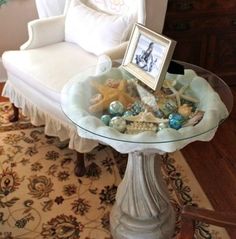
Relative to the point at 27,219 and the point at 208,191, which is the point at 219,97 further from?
the point at 27,219

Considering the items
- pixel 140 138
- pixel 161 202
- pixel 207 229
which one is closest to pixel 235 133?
pixel 207 229

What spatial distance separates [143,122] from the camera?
1.36 meters

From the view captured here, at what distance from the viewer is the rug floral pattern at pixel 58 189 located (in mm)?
1820

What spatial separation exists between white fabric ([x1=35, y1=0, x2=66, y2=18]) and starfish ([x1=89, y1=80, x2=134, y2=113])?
1.19 m

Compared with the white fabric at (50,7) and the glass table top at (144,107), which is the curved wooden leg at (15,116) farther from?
the glass table top at (144,107)

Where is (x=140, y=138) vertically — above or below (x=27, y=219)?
above

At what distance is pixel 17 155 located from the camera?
7.47ft

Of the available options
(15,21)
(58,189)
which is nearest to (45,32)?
(15,21)

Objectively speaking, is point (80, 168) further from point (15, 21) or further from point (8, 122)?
point (15, 21)

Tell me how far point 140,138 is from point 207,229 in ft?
2.46

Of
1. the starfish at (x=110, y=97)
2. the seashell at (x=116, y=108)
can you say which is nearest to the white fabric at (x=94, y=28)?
the starfish at (x=110, y=97)

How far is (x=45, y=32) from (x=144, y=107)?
1.17 m

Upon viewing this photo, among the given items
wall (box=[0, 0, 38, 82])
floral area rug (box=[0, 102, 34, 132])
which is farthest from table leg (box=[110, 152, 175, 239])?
wall (box=[0, 0, 38, 82])

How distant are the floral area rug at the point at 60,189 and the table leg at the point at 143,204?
0.49 feet
